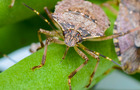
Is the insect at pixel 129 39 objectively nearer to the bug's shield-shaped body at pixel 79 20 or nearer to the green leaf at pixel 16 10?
the bug's shield-shaped body at pixel 79 20

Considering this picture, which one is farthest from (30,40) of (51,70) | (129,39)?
(129,39)

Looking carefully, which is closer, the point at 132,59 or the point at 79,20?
the point at 79,20

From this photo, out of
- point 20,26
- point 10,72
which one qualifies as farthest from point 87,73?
point 20,26

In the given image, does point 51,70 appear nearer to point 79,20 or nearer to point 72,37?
point 72,37

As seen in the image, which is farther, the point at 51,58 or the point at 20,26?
the point at 20,26

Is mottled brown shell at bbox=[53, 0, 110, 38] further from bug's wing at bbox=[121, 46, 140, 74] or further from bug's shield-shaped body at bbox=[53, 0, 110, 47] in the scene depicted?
bug's wing at bbox=[121, 46, 140, 74]

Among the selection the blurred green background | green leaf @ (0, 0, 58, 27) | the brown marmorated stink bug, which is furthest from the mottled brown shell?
green leaf @ (0, 0, 58, 27)

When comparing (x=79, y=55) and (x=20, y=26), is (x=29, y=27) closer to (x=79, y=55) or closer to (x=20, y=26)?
(x=20, y=26)
